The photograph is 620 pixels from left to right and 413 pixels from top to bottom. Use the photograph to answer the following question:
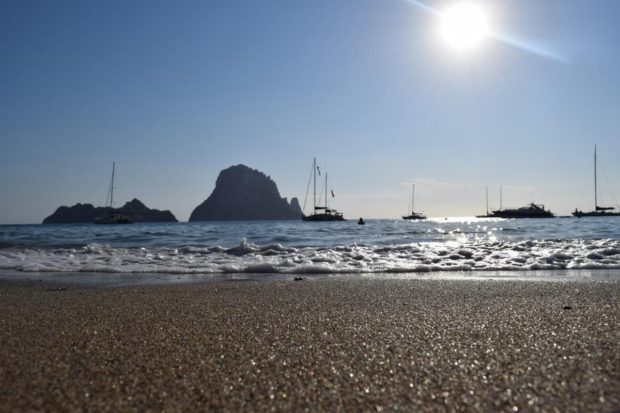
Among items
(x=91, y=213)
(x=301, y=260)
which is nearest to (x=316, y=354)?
(x=301, y=260)

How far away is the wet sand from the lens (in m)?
2.20

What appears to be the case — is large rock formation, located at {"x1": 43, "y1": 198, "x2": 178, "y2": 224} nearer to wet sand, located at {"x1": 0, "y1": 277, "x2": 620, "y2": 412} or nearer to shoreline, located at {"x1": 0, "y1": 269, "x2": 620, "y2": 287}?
shoreline, located at {"x1": 0, "y1": 269, "x2": 620, "y2": 287}

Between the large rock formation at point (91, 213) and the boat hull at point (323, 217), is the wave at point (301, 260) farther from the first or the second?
the large rock formation at point (91, 213)

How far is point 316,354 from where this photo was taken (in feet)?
9.75

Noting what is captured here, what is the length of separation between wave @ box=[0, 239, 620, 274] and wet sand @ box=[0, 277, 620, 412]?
15.2 feet

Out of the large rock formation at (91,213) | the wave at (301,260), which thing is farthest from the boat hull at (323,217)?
the large rock formation at (91,213)

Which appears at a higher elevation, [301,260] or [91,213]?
[91,213]

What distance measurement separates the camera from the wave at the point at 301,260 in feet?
33.3

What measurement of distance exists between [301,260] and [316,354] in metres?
8.80

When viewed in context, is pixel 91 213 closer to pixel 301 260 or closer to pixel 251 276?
pixel 301 260

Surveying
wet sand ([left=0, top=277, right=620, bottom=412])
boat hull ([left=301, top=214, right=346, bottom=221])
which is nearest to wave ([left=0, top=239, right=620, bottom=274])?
wet sand ([left=0, top=277, right=620, bottom=412])

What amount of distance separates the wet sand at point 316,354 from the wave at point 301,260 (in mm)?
4637

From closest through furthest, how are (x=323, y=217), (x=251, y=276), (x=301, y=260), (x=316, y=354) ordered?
1. (x=316, y=354)
2. (x=251, y=276)
3. (x=301, y=260)
4. (x=323, y=217)

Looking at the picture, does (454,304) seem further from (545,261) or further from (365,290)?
(545,261)
